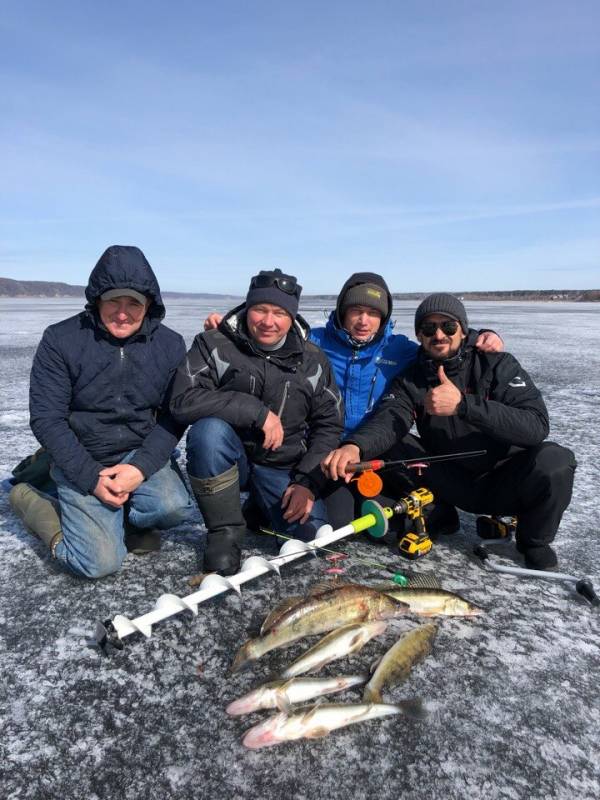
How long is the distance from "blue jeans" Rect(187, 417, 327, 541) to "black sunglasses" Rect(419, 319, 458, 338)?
4.27 feet

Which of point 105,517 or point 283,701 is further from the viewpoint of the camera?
point 105,517

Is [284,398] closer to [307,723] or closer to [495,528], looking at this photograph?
[495,528]

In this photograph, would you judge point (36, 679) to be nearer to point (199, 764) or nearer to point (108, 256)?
point (199, 764)

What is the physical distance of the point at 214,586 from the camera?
2.68 metres

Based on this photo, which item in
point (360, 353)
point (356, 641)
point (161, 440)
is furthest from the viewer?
point (360, 353)

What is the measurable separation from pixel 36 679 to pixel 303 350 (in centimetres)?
227

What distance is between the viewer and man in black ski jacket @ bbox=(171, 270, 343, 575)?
3.34 m

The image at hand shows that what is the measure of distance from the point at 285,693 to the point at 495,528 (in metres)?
2.10

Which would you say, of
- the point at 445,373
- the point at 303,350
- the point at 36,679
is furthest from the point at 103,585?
the point at 445,373

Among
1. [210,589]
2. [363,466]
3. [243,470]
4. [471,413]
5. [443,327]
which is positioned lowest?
[210,589]

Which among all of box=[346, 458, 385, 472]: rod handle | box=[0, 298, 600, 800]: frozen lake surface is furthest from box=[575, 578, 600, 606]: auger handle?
box=[346, 458, 385, 472]: rod handle

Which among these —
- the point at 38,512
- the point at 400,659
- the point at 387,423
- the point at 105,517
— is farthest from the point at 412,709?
the point at 38,512

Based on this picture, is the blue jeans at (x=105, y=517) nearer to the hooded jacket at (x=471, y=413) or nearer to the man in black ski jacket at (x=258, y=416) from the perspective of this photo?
the man in black ski jacket at (x=258, y=416)

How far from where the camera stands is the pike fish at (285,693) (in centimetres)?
205
